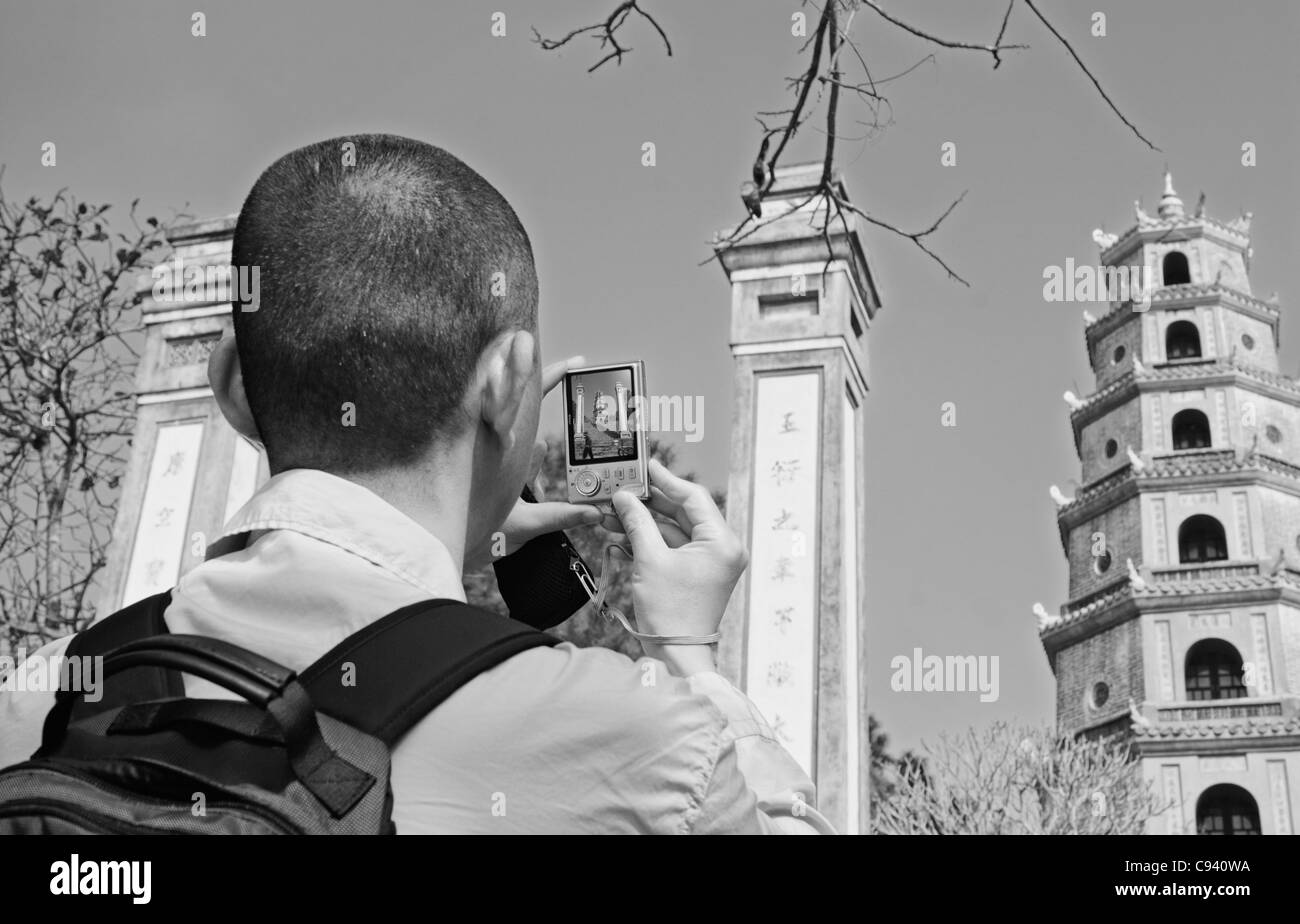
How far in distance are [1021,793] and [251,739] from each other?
28.9ft

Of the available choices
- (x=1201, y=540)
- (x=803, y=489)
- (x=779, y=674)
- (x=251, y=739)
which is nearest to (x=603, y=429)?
(x=251, y=739)

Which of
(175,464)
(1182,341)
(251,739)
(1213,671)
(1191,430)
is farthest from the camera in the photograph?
(1182,341)

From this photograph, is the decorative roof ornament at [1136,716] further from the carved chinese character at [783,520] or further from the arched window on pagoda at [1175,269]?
the carved chinese character at [783,520]

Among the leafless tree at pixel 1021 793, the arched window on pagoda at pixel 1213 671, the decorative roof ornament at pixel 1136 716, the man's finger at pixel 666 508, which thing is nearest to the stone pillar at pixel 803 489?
the man's finger at pixel 666 508

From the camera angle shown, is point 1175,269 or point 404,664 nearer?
point 404,664

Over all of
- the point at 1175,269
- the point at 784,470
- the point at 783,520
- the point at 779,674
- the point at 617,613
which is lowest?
the point at 617,613

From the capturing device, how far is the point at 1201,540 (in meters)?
11.1

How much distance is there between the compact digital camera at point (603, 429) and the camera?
94cm

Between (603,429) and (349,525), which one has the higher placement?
(603,429)

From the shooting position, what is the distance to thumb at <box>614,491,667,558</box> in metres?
0.71

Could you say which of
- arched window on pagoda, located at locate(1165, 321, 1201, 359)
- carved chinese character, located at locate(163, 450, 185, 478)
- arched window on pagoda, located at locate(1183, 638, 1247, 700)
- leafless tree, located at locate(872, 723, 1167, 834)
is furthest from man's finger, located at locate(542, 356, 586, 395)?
arched window on pagoda, located at locate(1165, 321, 1201, 359)

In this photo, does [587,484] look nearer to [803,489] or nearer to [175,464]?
[803,489]
